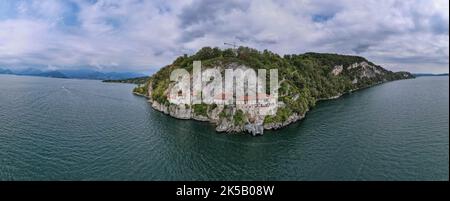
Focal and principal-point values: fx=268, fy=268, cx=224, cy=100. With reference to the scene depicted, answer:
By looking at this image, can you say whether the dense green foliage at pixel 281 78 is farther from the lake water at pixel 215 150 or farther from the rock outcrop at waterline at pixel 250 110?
the lake water at pixel 215 150

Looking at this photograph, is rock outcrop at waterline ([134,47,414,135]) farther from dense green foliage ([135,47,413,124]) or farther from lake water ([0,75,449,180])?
lake water ([0,75,449,180])

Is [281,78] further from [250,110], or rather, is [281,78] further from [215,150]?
[215,150]

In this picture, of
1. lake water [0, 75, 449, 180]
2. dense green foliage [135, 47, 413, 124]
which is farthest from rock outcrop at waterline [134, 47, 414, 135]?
lake water [0, 75, 449, 180]

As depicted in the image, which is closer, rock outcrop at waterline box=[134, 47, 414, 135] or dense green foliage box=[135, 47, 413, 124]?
rock outcrop at waterline box=[134, 47, 414, 135]

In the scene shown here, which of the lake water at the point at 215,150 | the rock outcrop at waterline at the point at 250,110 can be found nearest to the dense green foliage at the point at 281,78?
the rock outcrop at waterline at the point at 250,110

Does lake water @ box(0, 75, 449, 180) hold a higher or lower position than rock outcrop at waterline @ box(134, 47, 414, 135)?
lower

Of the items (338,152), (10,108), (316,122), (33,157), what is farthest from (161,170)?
(10,108)

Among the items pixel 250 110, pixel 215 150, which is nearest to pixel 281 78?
pixel 250 110

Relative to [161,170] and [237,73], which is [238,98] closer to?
[237,73]
